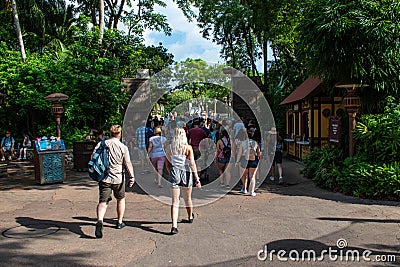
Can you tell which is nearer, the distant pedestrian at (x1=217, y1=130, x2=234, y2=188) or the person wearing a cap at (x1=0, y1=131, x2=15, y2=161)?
the distant pedestrian at (x1=217, y1=130, x2=234, y2=188)

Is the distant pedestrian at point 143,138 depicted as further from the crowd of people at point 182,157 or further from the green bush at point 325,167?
the green bush at point 325,167

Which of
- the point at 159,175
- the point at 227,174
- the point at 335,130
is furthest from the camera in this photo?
the point at 335,130

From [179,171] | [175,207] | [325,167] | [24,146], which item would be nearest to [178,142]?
[179,171]

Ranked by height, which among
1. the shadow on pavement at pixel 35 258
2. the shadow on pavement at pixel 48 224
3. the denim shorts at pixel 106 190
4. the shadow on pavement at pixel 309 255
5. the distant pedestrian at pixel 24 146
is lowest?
the shadow on pavement at pixel 309 255

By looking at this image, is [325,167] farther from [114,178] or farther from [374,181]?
[114,178]

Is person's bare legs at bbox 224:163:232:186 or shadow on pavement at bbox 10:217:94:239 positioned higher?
person's bare legs at bbox 224:163:232:186

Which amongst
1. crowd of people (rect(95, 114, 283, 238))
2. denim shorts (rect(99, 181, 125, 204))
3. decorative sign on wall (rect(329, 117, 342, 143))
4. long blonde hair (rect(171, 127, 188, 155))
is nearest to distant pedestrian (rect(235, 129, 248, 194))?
crowd of people (rect(95, 114, 283, 238))

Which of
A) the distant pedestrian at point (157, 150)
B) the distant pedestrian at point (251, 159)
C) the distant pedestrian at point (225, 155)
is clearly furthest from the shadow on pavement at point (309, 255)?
the distant pedestrian at point (157, 150)

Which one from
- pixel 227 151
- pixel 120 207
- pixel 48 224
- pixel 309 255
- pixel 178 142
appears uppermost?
pixel 178 142

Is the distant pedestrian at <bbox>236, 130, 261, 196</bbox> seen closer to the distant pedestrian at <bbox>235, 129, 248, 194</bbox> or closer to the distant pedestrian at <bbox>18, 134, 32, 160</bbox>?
the distant pedestrian at <bbox>235, 129, 248, 194</bbox>

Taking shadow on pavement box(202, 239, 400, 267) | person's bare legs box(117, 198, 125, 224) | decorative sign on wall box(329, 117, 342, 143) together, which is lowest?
shadow on pavement box(202, 239, 400, 267)

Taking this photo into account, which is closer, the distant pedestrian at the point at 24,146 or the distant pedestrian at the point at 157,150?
the distant pedestrian at the point at 157,150

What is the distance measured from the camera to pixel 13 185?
10086 mm

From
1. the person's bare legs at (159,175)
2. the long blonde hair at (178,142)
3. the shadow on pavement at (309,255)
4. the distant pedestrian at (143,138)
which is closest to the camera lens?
the shadow on pavement at (309,255)
